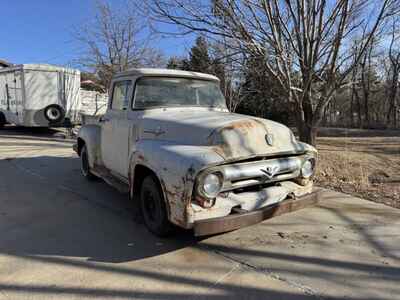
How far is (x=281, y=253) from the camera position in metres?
3.52

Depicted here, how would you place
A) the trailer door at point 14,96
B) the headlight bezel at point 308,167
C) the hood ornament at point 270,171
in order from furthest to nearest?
the trailer door at point 14,96, the headlight bezel at point 308,167, the hood ornament at point 270,171

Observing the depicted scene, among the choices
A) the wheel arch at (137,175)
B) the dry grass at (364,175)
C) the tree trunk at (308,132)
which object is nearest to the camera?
the wheel arch at (137,175)

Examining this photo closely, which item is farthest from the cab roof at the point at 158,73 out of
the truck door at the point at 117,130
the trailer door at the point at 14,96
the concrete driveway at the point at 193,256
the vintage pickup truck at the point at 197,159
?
the trailer door at the point at 14,96

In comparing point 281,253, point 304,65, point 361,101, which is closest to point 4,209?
point 281,253

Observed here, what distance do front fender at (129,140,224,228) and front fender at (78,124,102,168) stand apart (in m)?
2.45

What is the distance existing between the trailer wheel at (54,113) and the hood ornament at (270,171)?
13495 mm

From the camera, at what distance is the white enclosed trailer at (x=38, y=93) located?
14.2m

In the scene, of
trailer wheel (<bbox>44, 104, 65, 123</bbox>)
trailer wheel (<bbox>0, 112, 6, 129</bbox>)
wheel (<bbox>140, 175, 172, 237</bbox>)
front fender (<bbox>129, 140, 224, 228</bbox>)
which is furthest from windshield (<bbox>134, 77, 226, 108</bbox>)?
trailer wheel (<bbox>0, 112, 6, 129</bbox>)

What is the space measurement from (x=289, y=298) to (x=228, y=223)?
82cm

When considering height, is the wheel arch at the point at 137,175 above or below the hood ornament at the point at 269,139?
below

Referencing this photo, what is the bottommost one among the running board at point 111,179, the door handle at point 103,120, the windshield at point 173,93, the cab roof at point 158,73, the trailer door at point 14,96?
the running board at point 111,179

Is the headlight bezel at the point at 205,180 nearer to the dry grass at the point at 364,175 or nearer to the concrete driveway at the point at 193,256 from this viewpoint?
the concrete driveway at the point at 193,256

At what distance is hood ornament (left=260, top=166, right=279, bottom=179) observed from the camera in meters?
3.55

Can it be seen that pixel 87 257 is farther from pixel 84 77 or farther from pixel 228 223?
pixel 84 77
